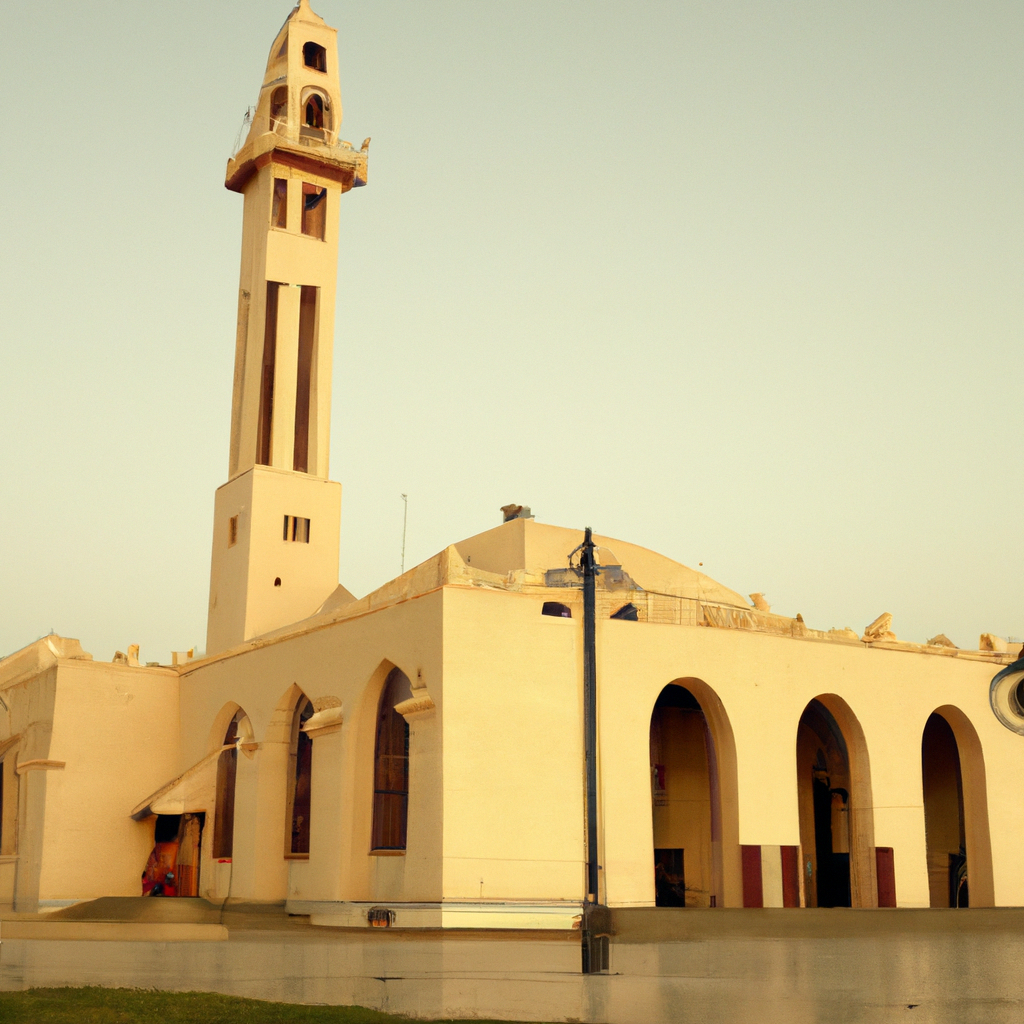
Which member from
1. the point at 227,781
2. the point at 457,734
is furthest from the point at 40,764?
the point at 457,734

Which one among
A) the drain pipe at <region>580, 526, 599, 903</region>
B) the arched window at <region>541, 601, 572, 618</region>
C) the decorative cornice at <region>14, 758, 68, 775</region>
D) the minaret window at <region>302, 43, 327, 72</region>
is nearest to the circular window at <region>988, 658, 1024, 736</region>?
the drain pipe at <region>580, 526, 599, 903</region>

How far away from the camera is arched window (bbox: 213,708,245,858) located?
Answer: 2805 centimetres

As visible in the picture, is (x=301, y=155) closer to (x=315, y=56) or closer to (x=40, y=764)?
(x=315, y=56)

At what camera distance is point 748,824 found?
23.2 metres

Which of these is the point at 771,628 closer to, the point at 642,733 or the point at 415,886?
the point at 642,733

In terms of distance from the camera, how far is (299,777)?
86.4 feet

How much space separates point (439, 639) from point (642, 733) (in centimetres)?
411

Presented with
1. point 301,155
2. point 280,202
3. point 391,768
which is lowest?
point 391,768

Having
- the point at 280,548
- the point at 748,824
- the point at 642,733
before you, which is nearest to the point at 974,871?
the point at 748,824

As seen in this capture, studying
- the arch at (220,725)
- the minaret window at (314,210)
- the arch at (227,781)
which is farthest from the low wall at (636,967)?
the minaret window at (314,210)

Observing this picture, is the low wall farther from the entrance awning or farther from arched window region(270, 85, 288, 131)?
arched window region(270, 85, 288, 131)

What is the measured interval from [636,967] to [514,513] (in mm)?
15020

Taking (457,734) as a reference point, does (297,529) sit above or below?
above

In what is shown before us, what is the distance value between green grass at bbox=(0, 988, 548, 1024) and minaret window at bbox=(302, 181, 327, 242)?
84.8 feet
